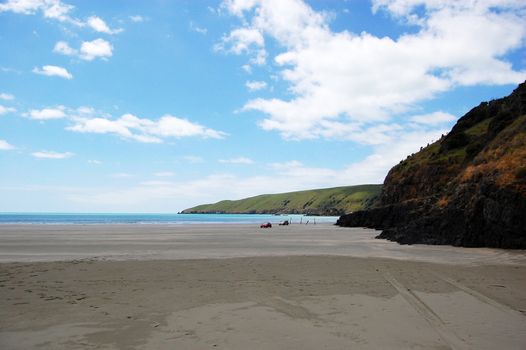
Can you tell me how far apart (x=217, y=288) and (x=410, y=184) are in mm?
68701

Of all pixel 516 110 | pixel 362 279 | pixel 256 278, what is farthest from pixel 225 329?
pixel 516 110

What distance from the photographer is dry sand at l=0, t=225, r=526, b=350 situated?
25.3 ft

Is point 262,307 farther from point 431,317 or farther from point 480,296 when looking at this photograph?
point 480,296

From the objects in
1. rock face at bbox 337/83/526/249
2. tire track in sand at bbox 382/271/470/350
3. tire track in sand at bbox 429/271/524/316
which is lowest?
tire track in sand at bbox 429/271/524/316

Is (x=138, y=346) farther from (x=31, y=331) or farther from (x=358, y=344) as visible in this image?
(x=358, y=344)

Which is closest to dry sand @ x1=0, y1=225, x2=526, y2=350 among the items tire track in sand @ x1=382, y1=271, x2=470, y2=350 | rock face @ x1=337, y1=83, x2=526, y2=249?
tire track in sand @ x1=382, y1=271, x2=470, y2=350

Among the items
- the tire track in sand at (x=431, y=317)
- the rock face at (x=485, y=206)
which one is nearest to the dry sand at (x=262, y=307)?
the tire track in sand at (x=431, y=317)

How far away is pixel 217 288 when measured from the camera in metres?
13.2

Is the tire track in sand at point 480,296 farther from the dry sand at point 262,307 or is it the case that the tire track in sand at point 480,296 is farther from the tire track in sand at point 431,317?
the tire track in sand at point 431,317

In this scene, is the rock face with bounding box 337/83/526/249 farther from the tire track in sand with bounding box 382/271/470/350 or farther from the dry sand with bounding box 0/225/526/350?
the tire track in sand with bounding box 382/271/470/350

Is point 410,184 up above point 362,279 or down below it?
above

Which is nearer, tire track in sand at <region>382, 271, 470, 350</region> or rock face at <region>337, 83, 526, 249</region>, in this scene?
tire track in sand at <region>382, 271, 470, 350</region>

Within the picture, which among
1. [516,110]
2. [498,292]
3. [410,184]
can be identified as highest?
[516,110]

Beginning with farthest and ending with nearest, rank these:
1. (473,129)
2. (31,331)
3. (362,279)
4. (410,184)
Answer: (473,129)
(410,184)
(362,279)
(31,331)
